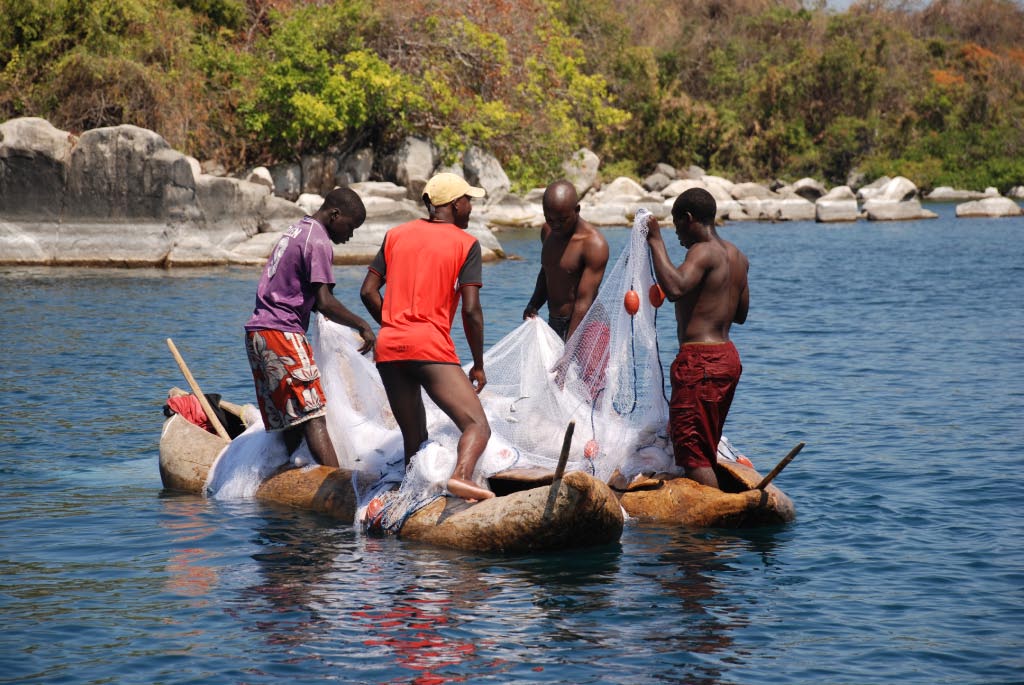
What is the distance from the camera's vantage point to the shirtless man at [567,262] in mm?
7688

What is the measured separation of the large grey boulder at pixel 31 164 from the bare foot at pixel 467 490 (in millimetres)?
17755

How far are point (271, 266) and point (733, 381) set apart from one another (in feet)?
8.98

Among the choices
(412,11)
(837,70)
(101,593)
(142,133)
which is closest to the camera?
(101,593)

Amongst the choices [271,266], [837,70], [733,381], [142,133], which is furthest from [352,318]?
[837,70]

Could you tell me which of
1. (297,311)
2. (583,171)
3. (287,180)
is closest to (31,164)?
(287,180)

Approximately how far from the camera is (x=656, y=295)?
7207 millimetres

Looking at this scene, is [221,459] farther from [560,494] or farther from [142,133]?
[142,133]

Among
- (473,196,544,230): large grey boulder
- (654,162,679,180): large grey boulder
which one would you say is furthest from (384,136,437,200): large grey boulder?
(654,162,679,180): large grey boulder

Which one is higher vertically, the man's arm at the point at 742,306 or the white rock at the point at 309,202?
the white rock at the point at 309,202

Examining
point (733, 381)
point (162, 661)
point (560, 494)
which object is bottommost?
point (162, 661)

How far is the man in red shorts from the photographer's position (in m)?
6.34

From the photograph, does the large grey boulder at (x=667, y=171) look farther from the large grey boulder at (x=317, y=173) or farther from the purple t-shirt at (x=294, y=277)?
the purple t-shirt at (x=294, y=277)

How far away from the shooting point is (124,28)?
26859mm

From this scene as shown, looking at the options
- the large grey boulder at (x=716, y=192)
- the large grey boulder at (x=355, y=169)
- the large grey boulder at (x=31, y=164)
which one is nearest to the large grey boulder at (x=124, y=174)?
the large grey boulder at (x=31, y=164)
